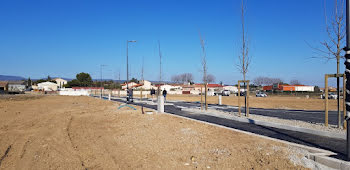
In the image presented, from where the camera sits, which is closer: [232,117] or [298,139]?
[298,139]

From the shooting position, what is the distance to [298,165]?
5434mm

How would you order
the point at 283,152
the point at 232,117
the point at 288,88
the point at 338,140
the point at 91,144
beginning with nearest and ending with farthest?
the point at 283,152 < the point at 338,140 < the point at 91,144 < the point at 232,117 < the point at 288,88

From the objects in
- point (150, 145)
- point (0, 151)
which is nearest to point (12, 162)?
point (0, 151)

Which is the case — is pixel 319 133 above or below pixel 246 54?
below

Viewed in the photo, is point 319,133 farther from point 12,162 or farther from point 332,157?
point 12,162

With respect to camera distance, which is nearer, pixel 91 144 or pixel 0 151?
pixel 0 151

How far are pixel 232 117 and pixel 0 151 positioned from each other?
949cm

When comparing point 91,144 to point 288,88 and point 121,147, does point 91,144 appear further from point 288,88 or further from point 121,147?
point 288,88

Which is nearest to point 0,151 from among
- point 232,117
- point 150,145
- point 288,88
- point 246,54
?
point 150,145

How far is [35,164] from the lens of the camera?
6164 mm

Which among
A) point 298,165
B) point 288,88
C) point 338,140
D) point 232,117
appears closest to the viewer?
point 298,165

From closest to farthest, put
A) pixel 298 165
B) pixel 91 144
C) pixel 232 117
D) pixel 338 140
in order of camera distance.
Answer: pixel 298 165 → pixel 338 140 → pixel 91 144 → pixel 232 117

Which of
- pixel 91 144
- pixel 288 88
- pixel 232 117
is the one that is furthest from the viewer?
pixel 288 88

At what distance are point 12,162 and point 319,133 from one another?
8.86 m
